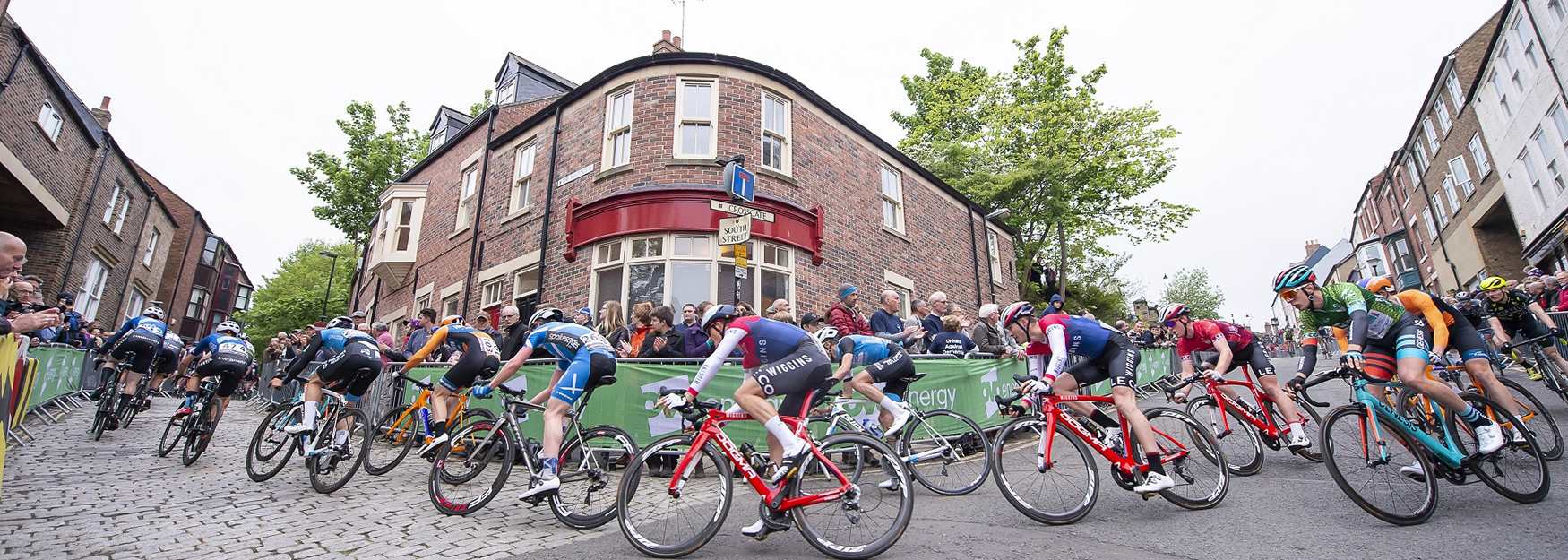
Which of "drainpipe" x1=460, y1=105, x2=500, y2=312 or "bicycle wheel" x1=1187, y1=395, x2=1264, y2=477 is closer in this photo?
"bicycle wheel" x1=1187, y1=395, x2=1264, y2=477

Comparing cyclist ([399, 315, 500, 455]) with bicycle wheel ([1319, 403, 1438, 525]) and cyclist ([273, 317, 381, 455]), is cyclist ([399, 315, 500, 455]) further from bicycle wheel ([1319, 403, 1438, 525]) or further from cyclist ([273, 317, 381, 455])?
bicycle wheel ([1319, 403, 1438, 525])

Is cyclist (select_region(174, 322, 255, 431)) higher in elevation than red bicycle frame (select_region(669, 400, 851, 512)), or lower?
higher

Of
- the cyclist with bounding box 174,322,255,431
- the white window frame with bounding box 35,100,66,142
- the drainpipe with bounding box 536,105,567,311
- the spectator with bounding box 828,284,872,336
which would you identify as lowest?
the cyclist with bounding box 174,322,255,431

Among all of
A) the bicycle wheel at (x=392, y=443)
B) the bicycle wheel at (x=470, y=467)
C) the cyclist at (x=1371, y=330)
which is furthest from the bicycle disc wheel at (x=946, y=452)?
the bicycle wheel at (x=392, y=443)

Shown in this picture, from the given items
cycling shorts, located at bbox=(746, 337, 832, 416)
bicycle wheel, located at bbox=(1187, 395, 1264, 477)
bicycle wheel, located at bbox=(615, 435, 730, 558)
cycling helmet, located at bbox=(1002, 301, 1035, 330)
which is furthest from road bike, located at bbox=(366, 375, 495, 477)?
bicycle wheel, located at bbox=(1187, 395, 1264, 477)

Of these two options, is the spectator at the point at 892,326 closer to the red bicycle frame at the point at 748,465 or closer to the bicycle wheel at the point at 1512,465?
the red bicycle frame at the point at 748,465

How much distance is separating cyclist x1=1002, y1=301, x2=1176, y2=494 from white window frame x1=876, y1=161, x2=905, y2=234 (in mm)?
11015

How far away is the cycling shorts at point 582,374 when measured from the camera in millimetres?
4996

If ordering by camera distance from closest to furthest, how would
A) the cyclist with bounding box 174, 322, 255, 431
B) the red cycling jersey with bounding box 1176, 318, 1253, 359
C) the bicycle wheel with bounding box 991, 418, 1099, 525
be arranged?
1. the bicycle wheel with bounding box 991, 418, 1099, 525
2. the red cycling jersey with bounding box 1176, 318, 1253, 359
3. the cyclist with bounding box 174, 322, 255, 431

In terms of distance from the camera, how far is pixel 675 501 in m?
4.07

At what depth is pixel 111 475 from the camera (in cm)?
625

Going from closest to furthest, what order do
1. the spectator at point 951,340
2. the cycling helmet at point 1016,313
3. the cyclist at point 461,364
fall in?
the cycling helmet at point 1016,313 < the cyclist at point 461,364 < the spectator at point 951,340

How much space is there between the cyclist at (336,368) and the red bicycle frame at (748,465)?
3.89 metres

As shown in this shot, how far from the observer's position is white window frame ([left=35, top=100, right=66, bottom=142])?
16.6 m
